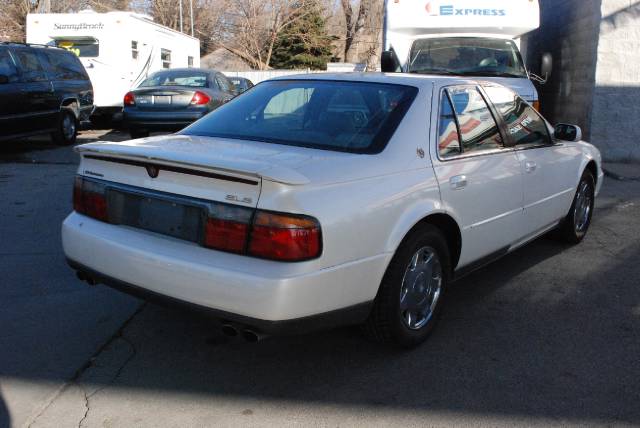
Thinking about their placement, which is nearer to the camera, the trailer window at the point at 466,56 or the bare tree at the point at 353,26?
the trailer window at the point at 466,56

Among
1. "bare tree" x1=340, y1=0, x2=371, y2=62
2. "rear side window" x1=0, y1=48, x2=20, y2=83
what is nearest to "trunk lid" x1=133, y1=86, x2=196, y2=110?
"rear side window" x1=0, y1=48, x2=20, y2=83

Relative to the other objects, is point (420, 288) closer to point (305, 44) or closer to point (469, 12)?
point (469, 12)

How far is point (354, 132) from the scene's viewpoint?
3730 mm

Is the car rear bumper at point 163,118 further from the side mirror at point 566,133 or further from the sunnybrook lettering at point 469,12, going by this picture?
the side mirror at point 566,133

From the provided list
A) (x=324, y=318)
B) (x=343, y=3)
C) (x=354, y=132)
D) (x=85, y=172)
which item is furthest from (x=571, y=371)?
(x=343, y=3)

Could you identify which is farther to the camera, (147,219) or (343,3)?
(343,3)

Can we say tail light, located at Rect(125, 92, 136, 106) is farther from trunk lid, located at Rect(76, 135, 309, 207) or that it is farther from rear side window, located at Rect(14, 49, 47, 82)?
trunk lid, located at Rect(76, 135, 309, 207)

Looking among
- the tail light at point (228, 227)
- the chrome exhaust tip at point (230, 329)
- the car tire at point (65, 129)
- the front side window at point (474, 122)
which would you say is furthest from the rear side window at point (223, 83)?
the chrome exhaust tip at point (230, 329)

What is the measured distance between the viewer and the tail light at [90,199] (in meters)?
3.53

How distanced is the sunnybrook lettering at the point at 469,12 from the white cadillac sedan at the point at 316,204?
18.1 feet

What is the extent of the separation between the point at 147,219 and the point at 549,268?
348cm

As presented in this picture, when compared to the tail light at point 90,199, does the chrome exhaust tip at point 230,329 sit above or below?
below

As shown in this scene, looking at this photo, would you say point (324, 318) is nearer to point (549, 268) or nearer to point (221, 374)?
point (221, 374)

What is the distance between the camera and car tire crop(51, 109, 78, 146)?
1198cm
